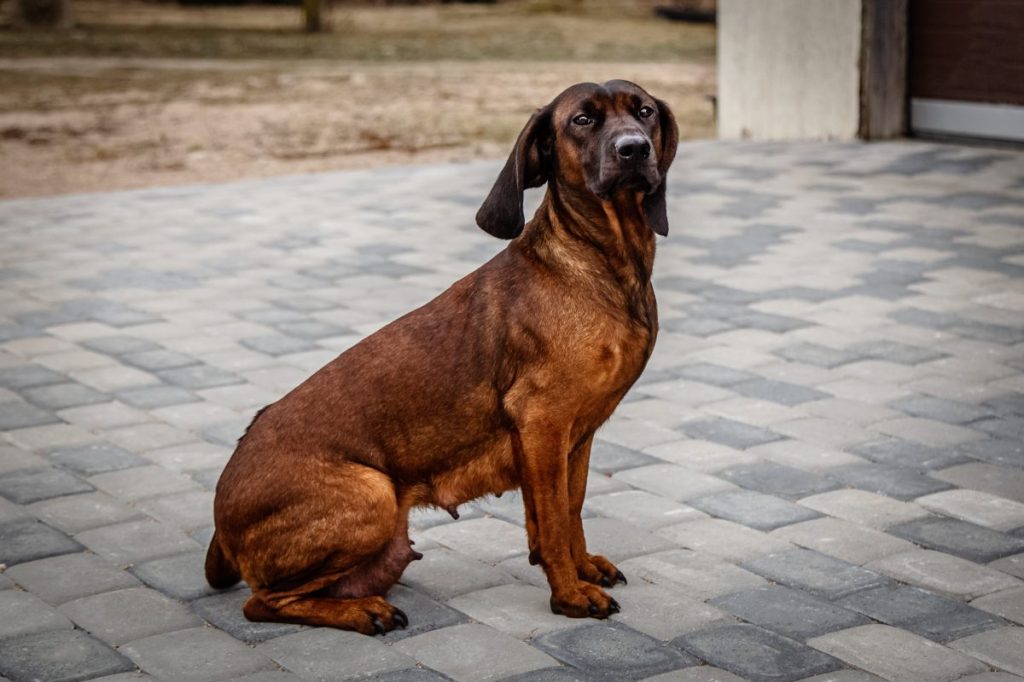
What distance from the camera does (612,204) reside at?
420cm

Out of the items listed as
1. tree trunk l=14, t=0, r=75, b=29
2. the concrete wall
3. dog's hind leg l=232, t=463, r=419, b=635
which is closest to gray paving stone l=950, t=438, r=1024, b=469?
dog's hind leg l=232, t=463, r=419, b=635

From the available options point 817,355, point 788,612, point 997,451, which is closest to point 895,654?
point 788,612

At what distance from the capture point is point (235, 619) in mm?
4277

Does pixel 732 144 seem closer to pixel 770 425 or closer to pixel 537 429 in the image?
pixel 770 425

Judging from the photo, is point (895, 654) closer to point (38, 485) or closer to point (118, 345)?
point (38, 485)

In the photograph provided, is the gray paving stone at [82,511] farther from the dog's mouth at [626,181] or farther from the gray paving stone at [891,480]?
the gray paving stone at [891,480]

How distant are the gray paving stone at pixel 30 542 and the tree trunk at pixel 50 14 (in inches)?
1114

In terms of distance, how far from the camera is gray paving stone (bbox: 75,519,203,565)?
4.83 metres

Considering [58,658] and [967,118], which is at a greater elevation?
[967,118]

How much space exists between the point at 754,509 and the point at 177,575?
1994 millimetres

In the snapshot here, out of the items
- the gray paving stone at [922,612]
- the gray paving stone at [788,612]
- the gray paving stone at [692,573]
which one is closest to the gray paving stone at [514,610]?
the gray paving stone at [692,573]

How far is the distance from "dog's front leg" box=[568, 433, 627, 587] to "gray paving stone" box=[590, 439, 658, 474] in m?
1.15

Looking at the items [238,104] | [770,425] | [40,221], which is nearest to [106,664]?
[770,425]

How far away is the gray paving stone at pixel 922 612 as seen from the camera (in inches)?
160
